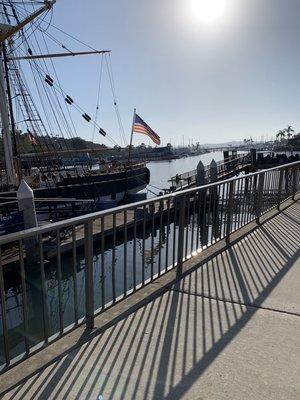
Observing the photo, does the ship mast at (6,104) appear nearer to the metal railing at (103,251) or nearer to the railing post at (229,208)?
the metal railing at (103,251)

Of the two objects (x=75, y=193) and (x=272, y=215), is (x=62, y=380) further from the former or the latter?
(x=75, y=193)

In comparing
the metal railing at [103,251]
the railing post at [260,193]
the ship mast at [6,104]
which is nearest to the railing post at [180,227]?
the metal railing at [103,251]

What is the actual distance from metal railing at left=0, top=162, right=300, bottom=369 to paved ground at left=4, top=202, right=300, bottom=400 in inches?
16.0

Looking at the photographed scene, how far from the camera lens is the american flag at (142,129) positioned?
84.0 feet

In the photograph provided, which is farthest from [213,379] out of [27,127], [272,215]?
[27,127]

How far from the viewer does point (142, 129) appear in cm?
2591

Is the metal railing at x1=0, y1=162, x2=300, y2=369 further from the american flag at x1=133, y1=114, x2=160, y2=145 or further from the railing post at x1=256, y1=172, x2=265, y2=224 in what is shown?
the american flag at x1=133, y1=114, x2=160, y2=145

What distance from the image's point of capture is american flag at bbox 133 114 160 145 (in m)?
25.6

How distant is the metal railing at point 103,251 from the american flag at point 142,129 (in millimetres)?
11777

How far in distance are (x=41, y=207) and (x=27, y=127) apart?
447 inches

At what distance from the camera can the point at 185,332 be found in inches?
133

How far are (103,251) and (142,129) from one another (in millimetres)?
22787

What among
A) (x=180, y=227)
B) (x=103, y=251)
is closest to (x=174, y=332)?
(x=103, y=251)

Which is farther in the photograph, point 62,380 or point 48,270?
point 48,270
